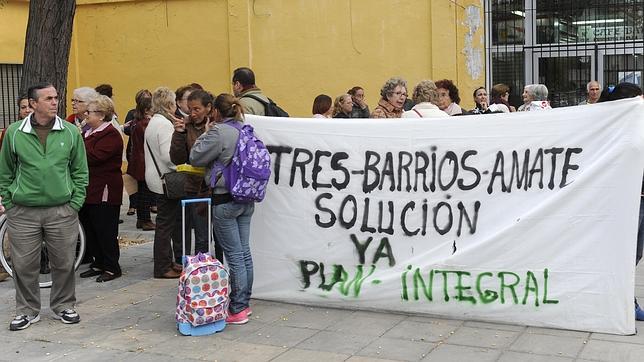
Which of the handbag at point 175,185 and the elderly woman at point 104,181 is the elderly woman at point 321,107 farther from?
the elderly woman at point 104,181

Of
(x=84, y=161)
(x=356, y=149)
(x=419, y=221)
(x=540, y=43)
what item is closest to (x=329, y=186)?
(x=356, y=149)

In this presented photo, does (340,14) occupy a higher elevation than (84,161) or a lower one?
higher

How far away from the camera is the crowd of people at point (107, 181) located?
5.92 meters

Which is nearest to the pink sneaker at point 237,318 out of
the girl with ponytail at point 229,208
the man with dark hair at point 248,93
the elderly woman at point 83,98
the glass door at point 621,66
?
the girl with ponytail at point 229,208

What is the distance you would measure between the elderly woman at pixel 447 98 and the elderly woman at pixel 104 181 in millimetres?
3346

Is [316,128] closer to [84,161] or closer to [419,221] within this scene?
[419,221]

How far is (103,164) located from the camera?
301 inches

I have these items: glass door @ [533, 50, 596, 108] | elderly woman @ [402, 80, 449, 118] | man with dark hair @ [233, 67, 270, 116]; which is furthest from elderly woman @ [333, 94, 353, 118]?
glass door @ [533, 50, 596, 108]

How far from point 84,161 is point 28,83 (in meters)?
3.77

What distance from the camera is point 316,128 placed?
6387 mm

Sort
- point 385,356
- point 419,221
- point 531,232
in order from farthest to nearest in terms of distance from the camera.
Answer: point 419,221 < point 531,232 < point 385,356

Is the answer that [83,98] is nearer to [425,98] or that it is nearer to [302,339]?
[425,98]

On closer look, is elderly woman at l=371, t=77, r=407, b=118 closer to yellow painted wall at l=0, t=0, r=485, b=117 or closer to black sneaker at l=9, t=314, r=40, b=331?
black sneaker at l=9, t=314, r=40, b=331

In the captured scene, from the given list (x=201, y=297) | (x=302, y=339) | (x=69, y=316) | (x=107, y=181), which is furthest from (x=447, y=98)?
(x=69, y=316)
